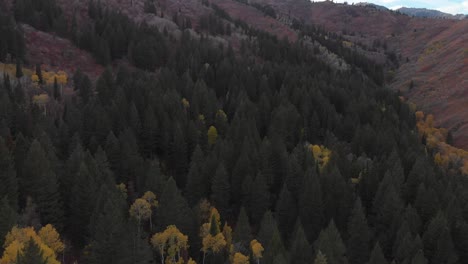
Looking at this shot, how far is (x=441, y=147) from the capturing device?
496ft

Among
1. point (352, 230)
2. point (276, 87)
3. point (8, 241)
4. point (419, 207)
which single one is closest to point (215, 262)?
point (352, 230)

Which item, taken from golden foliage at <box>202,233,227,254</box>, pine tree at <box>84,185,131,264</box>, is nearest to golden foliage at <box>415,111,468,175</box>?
golden foliage at <box>202,233,227,254</box>

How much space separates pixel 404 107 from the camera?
162 meters

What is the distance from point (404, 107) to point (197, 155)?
103 meters

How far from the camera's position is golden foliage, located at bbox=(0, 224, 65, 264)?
47656mm

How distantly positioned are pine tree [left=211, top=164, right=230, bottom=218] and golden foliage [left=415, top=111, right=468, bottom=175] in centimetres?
→ 7446

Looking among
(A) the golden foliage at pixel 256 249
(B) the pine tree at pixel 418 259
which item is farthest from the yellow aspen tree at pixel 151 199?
(B) the pine tree at pixel 418 259

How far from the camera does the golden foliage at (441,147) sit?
445 ft

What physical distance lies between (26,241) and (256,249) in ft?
96.6

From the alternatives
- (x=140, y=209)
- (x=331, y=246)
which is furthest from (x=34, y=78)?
(x=331, y=246)

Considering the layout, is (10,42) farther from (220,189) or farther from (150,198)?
(220,189)

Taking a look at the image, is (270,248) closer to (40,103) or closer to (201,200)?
(201,200)

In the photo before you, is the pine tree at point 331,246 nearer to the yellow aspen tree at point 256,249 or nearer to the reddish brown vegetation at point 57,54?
the yellow aspen tree at point 256,249

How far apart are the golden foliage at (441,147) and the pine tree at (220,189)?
244 feet
